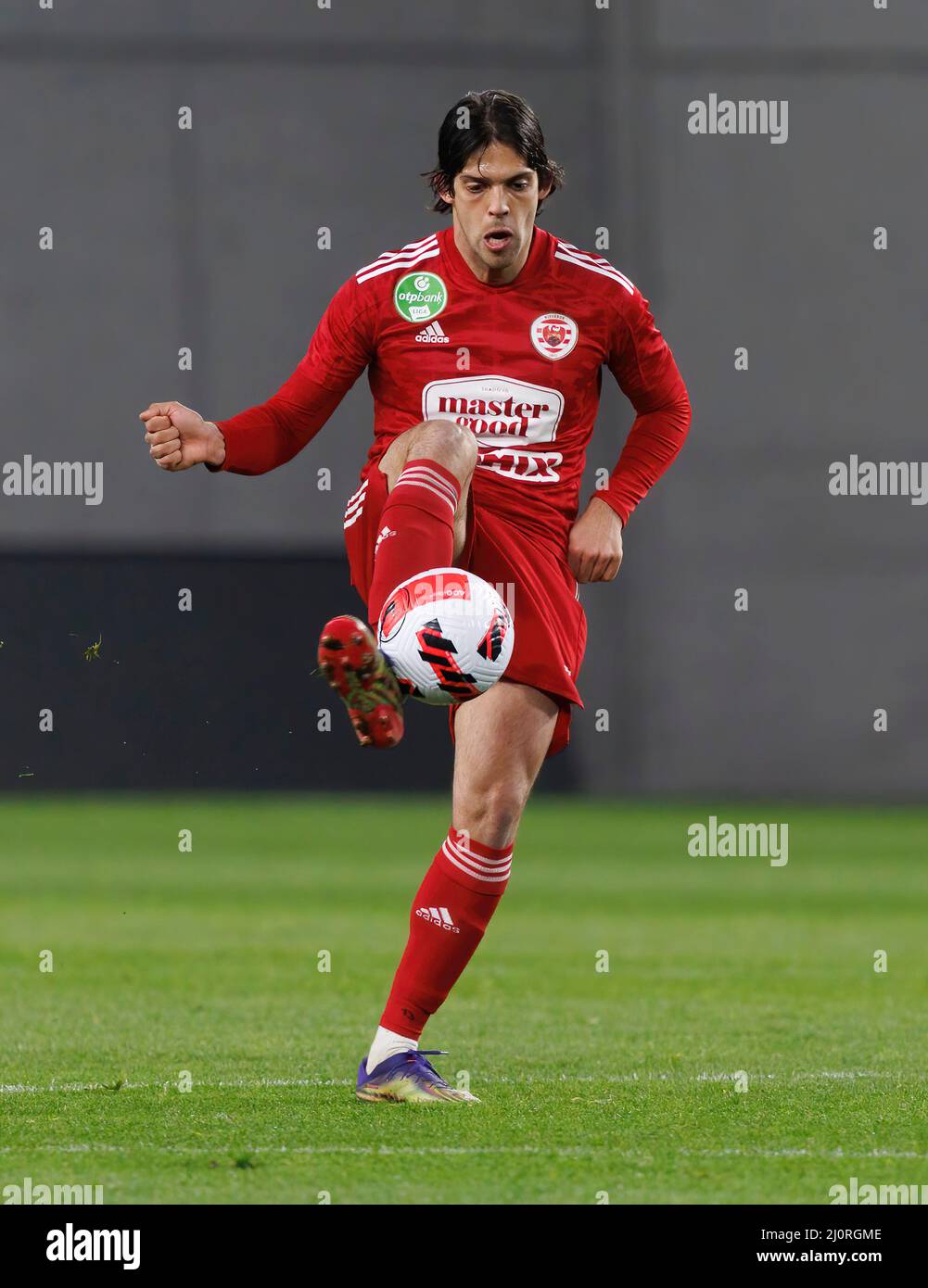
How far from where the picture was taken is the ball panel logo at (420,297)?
441 centimetres

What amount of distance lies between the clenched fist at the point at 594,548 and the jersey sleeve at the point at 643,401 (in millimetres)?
82

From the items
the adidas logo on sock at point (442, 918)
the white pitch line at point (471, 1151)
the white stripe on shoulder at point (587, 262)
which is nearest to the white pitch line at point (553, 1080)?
the adidas logo on sock at point (442, 918)

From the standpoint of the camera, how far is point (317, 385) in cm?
448

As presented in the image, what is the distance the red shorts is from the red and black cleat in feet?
2.13

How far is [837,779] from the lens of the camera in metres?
15.3

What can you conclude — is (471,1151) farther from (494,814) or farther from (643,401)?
(643,401)

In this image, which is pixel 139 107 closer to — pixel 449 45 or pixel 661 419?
pixel 449 45

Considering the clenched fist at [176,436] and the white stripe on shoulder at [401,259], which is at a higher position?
the white stripe on shoulder at [401,259]

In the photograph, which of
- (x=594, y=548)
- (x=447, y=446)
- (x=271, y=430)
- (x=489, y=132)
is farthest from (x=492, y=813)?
(x=489, y=132)

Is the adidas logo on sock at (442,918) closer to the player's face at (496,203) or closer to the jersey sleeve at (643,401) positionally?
the jersey sleeve at (643,401)

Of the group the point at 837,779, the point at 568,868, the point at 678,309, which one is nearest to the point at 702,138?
the point at 678,309

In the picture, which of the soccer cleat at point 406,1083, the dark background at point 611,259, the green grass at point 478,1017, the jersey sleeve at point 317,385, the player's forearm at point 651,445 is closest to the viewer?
the green grass at point 478,1017

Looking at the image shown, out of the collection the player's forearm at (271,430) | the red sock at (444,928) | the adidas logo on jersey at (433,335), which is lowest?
the red sock at (444,928)
